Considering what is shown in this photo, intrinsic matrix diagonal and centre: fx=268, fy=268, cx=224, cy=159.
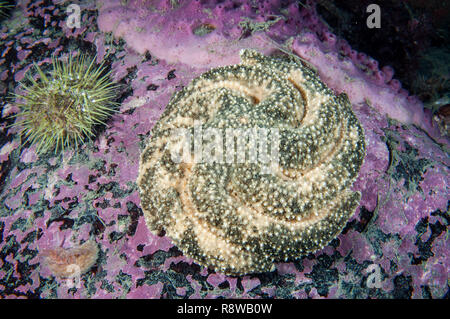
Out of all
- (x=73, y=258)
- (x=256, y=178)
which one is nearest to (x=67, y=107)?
(x=73, y=258)

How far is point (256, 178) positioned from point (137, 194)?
5.23 ft

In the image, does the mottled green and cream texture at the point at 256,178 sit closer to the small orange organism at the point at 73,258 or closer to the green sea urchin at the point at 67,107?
the small orange organism at the point at 73,258

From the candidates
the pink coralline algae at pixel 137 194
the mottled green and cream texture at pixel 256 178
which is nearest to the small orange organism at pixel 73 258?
the pink coralline algae at pixel 137 194

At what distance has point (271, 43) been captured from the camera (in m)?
4.07

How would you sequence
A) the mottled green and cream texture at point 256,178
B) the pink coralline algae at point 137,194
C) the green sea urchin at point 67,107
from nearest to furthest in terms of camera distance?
the mottled green and cream texture at point 256,178 < the pink coralline algae at point 137,194 < the green sea urchin at point 67,107

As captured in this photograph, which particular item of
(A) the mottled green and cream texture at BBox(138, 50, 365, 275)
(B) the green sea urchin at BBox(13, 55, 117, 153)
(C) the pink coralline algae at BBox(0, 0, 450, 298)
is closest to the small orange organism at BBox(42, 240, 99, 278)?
(C) the pink coralline algae at BBox(0, 0, 450, 298)

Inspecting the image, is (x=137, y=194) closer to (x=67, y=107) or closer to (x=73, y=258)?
(x=73, y=258)

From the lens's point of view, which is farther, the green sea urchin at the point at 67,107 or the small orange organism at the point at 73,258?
the green sea urchin at the point at 67,107

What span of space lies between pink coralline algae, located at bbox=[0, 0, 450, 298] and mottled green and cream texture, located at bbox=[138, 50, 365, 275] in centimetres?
36

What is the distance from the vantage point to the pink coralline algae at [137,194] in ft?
10.2

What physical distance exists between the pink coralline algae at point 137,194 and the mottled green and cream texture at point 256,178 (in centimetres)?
36

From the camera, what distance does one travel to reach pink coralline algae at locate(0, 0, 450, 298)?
3.10 metres

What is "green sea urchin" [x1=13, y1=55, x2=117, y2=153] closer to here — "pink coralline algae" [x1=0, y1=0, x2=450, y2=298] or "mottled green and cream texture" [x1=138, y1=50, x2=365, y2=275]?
"pink coralline algae" [x1=0, y1=0, x2=450, y2=298]

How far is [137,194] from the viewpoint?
345cm
